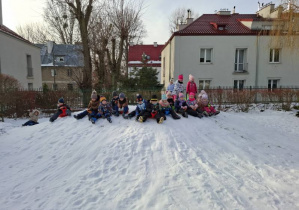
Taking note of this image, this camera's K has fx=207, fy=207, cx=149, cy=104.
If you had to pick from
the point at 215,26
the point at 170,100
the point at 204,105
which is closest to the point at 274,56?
the point at 215,26

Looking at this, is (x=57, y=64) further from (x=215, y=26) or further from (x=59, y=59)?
(x=215, y=26)

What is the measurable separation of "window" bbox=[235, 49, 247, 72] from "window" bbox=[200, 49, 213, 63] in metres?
2.35

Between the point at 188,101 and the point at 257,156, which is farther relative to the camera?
the point at 188,101

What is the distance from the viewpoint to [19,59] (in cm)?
1961

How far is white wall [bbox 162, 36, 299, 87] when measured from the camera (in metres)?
17.5

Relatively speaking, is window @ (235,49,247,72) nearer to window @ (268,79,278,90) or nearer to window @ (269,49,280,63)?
window @ (269,49,280,63)

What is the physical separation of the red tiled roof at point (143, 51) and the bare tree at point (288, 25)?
28269 millimetres

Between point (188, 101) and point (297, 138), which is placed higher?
point (188, 101)

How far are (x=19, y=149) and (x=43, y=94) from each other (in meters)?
7.01

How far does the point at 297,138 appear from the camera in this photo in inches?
294

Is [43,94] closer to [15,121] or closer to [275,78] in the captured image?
[15,121]

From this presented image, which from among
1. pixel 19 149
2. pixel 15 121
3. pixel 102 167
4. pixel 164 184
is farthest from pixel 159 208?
pixel 15 121

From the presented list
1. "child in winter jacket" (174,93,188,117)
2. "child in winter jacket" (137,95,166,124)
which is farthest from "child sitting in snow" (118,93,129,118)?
"child in winter jacket" (174,93,188,117)

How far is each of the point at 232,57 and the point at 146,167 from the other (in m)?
16.2
